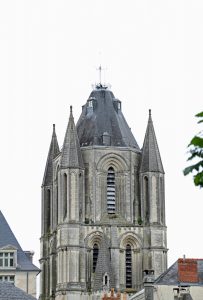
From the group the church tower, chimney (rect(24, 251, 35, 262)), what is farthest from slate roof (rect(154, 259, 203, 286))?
the church tower

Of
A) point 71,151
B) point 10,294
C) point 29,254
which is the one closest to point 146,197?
point 71,151

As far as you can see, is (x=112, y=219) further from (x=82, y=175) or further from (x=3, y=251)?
(x=3, y=251)

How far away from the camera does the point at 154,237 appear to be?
8462 centimetres

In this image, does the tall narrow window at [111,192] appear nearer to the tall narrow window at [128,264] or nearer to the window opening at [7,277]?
the tall narrow window at [128,264]

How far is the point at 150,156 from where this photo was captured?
86.6m

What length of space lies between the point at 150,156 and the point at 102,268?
34.5ft

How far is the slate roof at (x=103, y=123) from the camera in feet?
289

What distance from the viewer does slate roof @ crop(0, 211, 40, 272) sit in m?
65.4

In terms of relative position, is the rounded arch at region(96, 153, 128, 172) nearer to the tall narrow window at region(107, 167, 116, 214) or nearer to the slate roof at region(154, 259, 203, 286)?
the tall narrow window at region(107, 167, 116, 214)

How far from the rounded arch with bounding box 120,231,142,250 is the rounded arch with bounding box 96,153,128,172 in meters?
5.36

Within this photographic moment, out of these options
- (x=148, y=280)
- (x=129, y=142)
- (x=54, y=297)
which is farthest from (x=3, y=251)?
(x=129, y=142)

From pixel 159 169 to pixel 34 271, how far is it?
2354 centimetres

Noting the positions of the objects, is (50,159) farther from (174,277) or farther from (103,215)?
(174,277)

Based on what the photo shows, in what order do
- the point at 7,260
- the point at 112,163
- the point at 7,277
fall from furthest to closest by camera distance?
the point at 112,163 → the point at 7,260 → the point at 7,277
